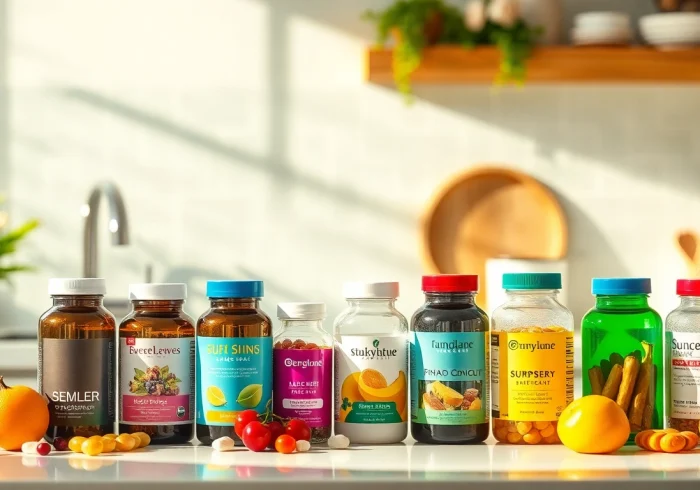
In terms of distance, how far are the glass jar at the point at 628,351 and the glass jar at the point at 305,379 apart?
307mm

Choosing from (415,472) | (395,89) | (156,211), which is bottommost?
(415,472)

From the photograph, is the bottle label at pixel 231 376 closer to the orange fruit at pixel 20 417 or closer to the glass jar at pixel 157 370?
the glass jar at pixel 157 370

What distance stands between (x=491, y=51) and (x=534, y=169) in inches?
17.1

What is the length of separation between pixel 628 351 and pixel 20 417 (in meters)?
0.68

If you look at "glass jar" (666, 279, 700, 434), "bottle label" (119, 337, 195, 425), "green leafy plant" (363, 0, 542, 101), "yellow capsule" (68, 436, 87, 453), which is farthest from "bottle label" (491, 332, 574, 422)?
"green leafy plant" (363, 0, 542, 101)

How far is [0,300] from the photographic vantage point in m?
3.00

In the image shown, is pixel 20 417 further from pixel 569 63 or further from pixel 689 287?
pixel 569 63

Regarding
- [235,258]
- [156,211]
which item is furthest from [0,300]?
[235,258]

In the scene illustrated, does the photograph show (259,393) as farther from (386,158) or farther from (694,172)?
(694,172)

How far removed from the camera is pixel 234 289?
1.08m

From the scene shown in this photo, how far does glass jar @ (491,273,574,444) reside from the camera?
1078 millimetres

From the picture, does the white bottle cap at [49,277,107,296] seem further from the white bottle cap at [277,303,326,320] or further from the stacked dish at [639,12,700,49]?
the stacked dish at [639,12,700,49]

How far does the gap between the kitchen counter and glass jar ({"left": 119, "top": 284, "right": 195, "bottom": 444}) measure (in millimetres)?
41

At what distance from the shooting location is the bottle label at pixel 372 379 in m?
1.10
